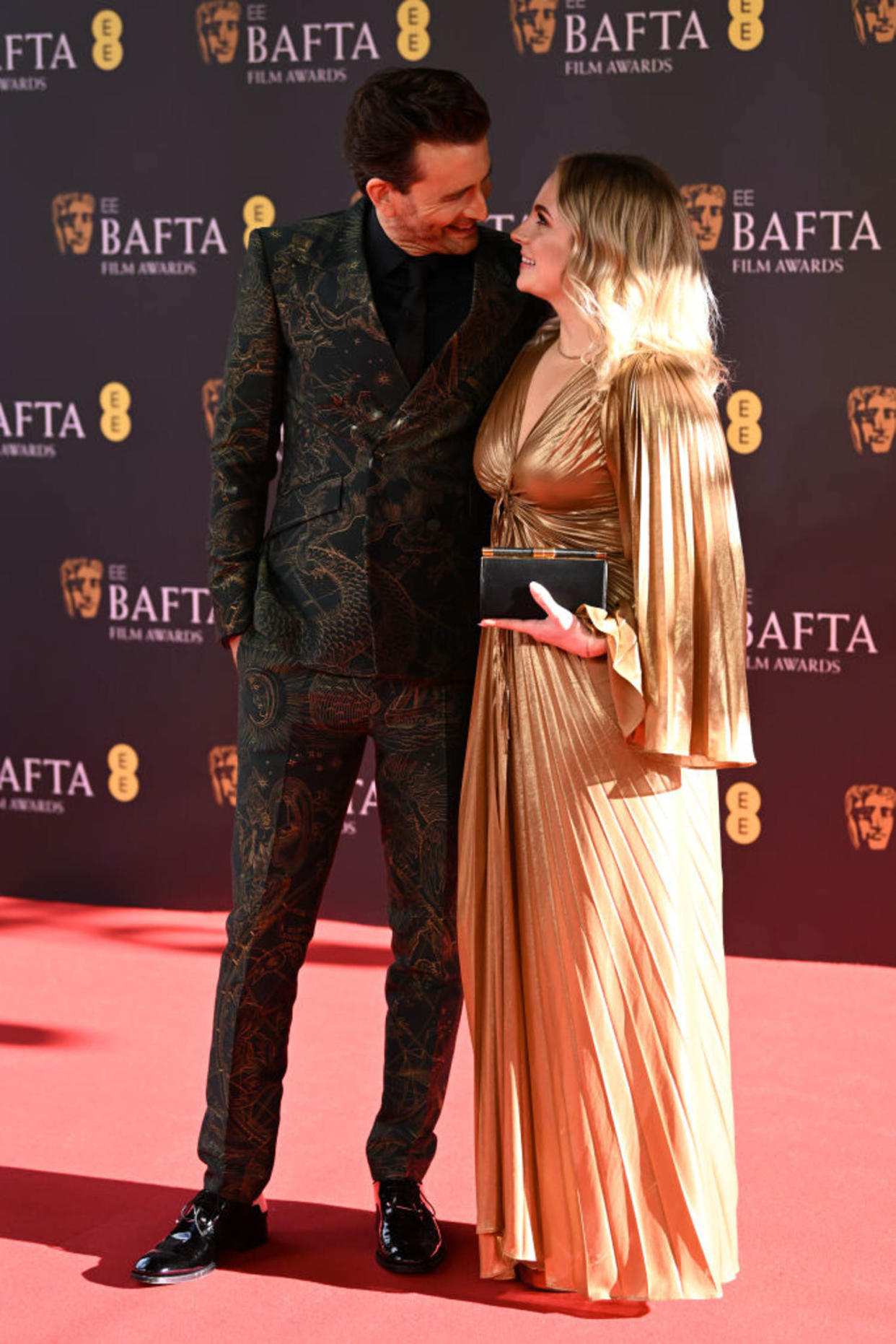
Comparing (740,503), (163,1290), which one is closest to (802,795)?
(740,503)

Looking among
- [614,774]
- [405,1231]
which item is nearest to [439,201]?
[614,774]

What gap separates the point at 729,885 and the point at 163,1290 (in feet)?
7.34

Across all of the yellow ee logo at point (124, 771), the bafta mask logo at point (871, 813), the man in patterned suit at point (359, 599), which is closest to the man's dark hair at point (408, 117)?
the man in patterned suit at point (359, 599)

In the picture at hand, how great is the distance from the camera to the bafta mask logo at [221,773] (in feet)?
15.1

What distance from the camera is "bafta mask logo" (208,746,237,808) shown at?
4.62 meters

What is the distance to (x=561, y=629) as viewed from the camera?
2221mm

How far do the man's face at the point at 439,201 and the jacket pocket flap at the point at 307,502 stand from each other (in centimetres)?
38

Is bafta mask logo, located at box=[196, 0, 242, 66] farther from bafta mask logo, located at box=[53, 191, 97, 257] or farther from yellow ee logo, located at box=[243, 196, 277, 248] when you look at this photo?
bafta mask logo, located at box=[53, 191, 97, 257]

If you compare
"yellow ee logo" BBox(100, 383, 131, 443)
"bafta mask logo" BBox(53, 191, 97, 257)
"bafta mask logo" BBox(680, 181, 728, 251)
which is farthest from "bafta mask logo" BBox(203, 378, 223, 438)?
"bafta mask logo" BBox(680, 181, 728, 251)

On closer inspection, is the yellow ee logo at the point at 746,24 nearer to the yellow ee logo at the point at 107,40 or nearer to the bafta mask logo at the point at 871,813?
the yellow ee logo at the point at 107,40

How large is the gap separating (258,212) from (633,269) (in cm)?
242

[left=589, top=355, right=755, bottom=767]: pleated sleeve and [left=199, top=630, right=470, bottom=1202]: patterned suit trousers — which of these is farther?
[left=199, top=630, right=470, bottom=1202]: patterned suit trousers

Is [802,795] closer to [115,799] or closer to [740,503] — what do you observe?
[740,503]

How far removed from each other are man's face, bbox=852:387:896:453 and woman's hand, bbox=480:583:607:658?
206 centimetres
